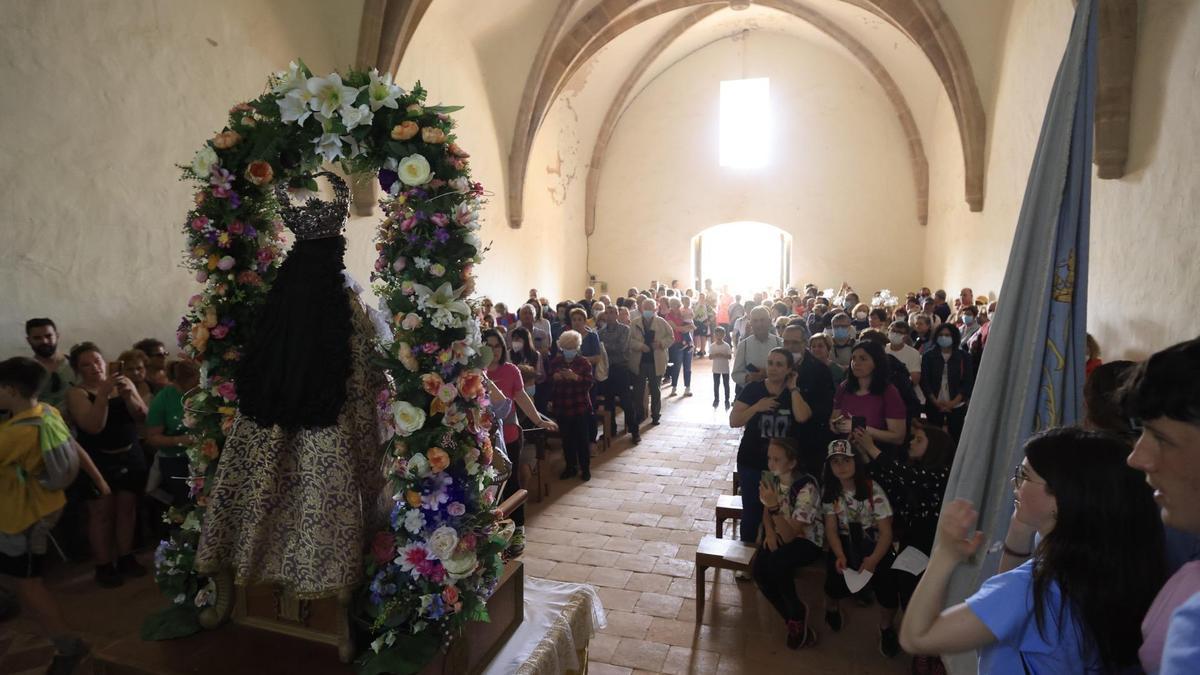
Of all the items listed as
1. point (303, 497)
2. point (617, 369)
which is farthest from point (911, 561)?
point (617, 369)

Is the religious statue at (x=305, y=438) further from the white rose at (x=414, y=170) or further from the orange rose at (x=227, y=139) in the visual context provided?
the orange rose at (x=227, y=139)

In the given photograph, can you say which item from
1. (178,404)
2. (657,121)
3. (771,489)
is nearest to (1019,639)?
(771,489)

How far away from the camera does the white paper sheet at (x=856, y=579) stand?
360 centimetres

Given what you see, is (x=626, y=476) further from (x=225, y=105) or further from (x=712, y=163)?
(x=712, y=163)

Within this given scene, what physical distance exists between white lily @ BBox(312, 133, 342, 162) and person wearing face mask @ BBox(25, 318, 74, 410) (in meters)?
3.39

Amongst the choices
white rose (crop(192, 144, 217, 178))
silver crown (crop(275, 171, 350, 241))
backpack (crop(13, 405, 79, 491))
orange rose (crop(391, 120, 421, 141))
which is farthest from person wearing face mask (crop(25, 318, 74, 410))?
orange rose (crop(391, 120, 421, 141))

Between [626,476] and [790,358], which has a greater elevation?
[790,358]

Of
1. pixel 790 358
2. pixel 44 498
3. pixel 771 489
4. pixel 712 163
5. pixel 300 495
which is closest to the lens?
pixel 300 495

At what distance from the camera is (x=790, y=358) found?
14.7 ft

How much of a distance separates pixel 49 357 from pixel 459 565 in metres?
4.16

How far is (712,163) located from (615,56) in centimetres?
375

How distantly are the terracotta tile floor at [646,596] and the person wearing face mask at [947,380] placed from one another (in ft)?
6.98

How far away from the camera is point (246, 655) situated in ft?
8.98

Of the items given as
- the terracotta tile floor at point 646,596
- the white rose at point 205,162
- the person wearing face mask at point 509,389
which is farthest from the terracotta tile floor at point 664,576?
the white rose at point 205,162
